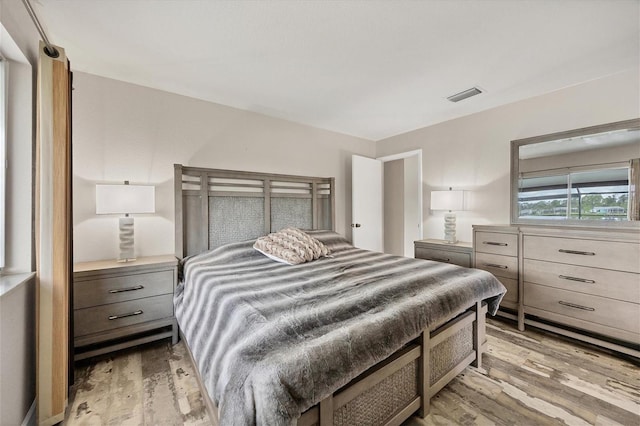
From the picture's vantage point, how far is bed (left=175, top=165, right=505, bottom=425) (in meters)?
0.90

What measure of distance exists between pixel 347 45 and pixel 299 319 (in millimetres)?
1965

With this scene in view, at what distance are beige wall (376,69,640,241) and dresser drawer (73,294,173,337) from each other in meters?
3.40

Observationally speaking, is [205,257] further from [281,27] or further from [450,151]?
[450,151]

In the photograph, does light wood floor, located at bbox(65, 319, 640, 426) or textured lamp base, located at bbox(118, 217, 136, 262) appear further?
textured lamp base, located at bbox(118, 217, 136, 262)

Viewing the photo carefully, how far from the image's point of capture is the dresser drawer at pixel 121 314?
189 cm

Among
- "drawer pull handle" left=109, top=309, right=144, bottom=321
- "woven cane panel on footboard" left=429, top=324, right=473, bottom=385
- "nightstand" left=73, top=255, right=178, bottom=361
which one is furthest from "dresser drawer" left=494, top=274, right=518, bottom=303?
"drawer pull handle" left=109, top=309, right=144, bottom=321

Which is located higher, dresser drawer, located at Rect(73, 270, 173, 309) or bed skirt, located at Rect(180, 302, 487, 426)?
dresser drawer, located at Rect(73, 270, 173, 309)

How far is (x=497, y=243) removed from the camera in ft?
8.66

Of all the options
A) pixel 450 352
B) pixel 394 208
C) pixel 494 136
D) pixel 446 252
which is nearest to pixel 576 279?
pixel 446 252

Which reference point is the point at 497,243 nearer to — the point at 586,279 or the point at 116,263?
the point at 586,279

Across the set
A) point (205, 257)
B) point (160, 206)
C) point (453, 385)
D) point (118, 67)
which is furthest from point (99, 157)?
point (453, 385)

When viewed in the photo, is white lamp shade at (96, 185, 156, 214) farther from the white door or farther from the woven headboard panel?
the white door

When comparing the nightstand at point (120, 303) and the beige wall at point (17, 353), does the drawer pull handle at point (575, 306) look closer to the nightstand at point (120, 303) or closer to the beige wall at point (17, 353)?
the nightstand at point (120, 303)

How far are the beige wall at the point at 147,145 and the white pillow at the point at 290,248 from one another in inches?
40.2
